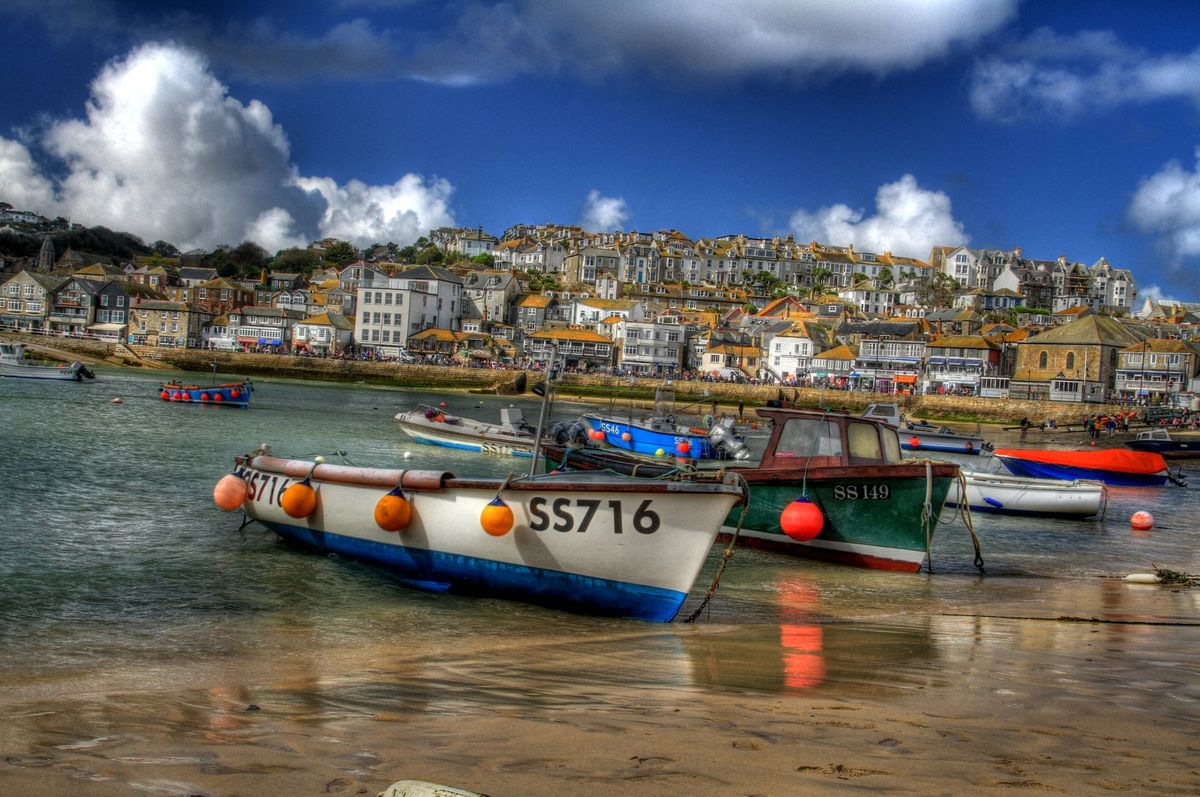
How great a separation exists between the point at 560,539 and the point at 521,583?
853 millimetres

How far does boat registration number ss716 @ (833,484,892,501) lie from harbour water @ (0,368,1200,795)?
1188mm

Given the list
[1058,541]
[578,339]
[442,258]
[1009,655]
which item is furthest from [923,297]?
[1009,655]

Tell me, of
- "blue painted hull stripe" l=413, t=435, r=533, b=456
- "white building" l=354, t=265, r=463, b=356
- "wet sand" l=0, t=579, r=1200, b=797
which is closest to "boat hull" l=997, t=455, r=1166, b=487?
"blue painted hull stripe" l=413, t=435, r=533, b=456

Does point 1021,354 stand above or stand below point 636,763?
above

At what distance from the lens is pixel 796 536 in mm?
14969

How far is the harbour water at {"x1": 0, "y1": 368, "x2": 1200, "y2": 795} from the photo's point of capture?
513 cm

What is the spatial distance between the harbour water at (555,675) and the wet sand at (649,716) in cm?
3

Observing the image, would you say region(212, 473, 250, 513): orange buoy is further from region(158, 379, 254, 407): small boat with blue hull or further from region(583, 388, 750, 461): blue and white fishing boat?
region(158, 379, 254, 407): small boat with blue hull

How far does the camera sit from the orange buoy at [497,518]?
11109mm

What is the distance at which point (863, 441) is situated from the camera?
642 inches

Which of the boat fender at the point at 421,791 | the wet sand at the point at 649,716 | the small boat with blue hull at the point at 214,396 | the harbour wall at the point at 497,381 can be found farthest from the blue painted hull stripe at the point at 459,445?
the harbour wall at the point at 497,381

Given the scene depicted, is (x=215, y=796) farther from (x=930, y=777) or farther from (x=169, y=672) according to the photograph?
(x=169, y=672)

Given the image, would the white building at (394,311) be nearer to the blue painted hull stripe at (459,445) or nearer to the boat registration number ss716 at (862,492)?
the blue painted hull stripe at (459,445)

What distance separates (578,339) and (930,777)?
4029 inches
